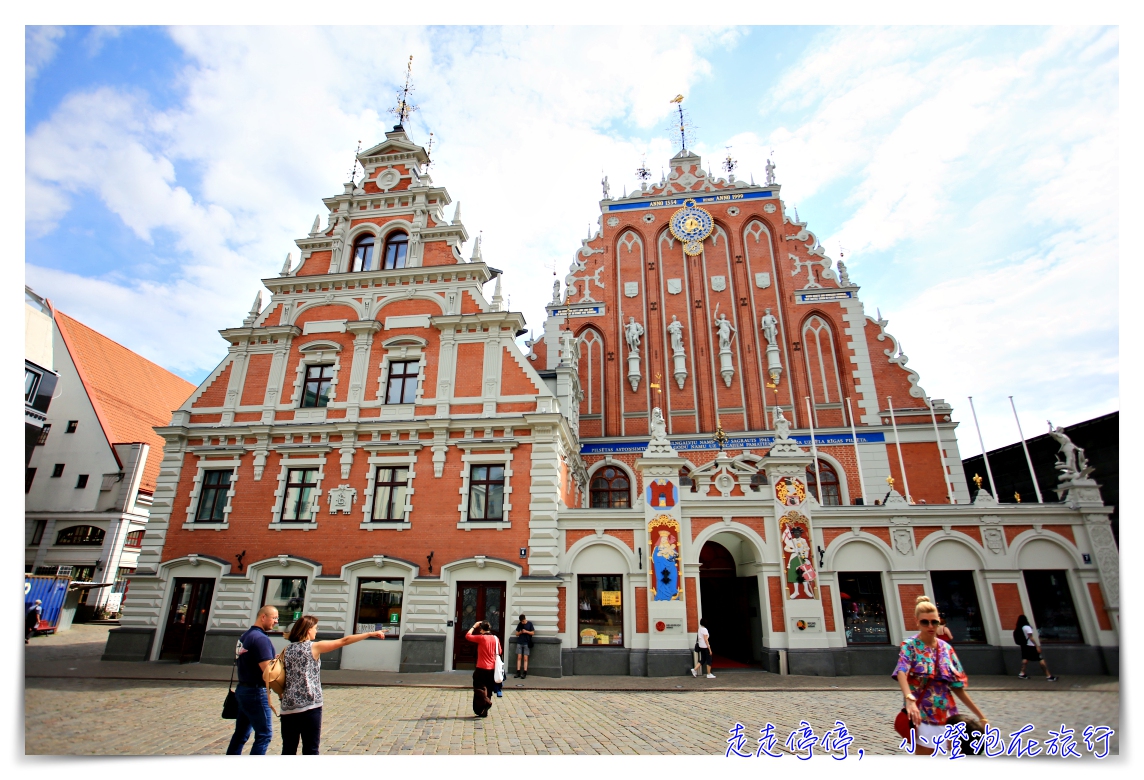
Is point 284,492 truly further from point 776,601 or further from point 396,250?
point 776,601

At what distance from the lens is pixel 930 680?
5.38 metres

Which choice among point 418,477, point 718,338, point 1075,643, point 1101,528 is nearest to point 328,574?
point 418,477

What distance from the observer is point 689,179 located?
26.6 m

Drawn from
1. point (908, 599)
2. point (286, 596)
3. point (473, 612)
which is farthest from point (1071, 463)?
point (286, 596)

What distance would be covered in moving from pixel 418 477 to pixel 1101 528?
18.6m

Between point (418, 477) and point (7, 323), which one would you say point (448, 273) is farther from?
point (7, 323)

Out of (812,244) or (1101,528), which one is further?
(812,244)

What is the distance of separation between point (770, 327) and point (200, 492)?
2149 cm

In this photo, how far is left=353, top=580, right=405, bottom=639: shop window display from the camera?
51.1 ft

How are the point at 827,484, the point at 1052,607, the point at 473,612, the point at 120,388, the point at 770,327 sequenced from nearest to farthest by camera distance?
1. the point at 1052,607
2. the point at 473,612
3. the point at 827,484
4. the point at 770,327
5. the point at 120,388

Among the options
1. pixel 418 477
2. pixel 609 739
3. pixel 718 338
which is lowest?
pixel 609 739

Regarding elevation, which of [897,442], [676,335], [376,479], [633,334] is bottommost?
[376,479]

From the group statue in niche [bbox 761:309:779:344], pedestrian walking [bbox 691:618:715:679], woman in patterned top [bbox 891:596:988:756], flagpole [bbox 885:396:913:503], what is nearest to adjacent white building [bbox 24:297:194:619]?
pedestrian walking [bbox 691:618:715:679]

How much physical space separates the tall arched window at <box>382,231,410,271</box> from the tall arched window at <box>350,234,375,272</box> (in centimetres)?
59
